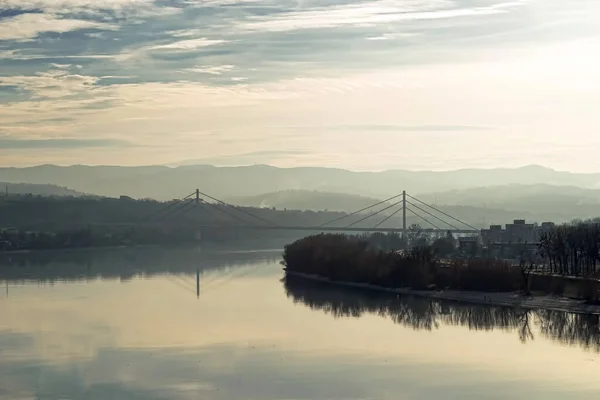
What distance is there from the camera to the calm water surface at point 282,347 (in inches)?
314

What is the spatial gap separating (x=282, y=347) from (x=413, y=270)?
7.58 metres

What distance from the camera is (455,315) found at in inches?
519

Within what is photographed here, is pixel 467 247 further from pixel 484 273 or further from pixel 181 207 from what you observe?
pixel 181 207

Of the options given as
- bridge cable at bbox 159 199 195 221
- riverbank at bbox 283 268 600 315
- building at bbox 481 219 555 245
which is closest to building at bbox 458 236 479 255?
building at bbox 481 219 555 245

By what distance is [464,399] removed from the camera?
7566mm

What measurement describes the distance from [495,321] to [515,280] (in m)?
3.34

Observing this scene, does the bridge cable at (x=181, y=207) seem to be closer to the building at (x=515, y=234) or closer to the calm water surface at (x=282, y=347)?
the building at (x=515, y=234)

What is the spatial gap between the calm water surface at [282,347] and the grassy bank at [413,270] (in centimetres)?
103

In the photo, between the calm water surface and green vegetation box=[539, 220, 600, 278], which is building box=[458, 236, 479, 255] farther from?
the calm water surface

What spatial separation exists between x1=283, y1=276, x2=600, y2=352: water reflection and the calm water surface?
0.02m

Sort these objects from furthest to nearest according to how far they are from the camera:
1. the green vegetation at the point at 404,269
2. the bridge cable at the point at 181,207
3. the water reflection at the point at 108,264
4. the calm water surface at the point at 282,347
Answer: the bridge cable at the point at 181,207
the water reflection at the point at 108,264
the green vegetation at the point at 404,269
the calm water surface at the point at 282,347

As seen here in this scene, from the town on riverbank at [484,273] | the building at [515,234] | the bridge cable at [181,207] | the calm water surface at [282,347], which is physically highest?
the bridge cable at [181,207]

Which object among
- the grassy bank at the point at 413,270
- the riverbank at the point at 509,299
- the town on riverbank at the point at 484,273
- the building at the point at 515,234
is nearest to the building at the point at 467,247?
the town on riverbank at the point at 484,273

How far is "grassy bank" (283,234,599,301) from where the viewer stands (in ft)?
51.4
